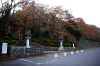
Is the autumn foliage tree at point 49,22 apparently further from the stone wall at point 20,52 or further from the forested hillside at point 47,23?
the stone wall at point 20,52

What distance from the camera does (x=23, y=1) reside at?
51.9 ft

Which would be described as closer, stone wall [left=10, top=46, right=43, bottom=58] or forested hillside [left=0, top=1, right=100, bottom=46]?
stone wall [left=10, top=46, right=43, bottom=58]

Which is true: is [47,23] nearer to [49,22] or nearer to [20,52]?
[49,22]

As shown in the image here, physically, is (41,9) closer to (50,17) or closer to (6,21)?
(50,17)

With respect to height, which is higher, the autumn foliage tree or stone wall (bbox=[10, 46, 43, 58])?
the autumn foliage tree

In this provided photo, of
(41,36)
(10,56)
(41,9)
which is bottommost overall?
(10,56)

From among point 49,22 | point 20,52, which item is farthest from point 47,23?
point 20,52

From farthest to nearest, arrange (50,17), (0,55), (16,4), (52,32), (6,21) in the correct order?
(52,32) < (50,17) < (6,21) < (16,4) < (0,55)

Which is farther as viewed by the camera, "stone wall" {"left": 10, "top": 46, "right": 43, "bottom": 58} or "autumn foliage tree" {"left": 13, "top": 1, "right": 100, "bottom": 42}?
"autumn foliage tree" {"left": 13, "top": 1, "right": 100, "bottom": 42}

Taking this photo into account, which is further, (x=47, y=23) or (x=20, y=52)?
(x=47, y=23)

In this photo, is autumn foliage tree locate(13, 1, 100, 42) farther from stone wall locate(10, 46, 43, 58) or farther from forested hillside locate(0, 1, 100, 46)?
stone wall locate(10, 46, 43, 58)

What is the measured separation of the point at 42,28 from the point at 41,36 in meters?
3.69

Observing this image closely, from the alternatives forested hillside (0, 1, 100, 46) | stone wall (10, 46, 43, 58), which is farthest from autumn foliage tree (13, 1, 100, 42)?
stone wall (10, 46, 43, 58)

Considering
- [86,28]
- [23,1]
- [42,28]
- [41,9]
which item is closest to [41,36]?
[42,28]
